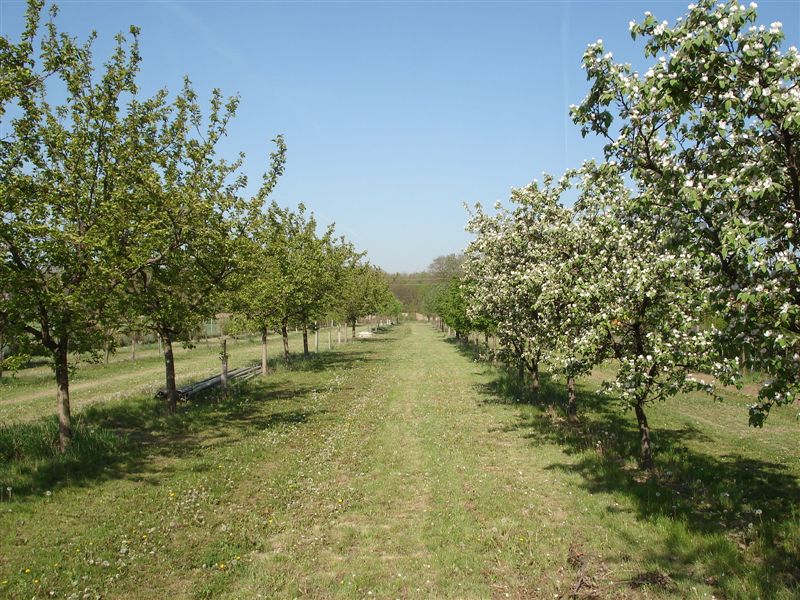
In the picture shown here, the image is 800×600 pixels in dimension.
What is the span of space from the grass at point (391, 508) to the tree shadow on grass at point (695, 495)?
0.18ft

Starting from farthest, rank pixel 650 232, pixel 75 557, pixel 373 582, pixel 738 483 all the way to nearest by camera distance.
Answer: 1. pixel 738 483
2. pixel 650 232
3. pixel 75 557
4. pixel 373 582

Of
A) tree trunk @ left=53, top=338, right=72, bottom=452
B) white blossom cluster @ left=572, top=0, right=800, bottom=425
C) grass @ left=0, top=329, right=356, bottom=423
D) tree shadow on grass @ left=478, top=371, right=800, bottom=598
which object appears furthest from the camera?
grass @ left=0, top=329, right=356, bottom=423

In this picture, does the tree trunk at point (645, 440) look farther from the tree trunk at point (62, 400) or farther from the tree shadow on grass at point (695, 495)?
the tree trunk at point (62, 400)

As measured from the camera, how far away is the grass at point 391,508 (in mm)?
Result: 8555

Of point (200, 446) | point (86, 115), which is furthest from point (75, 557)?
point (86, 115)

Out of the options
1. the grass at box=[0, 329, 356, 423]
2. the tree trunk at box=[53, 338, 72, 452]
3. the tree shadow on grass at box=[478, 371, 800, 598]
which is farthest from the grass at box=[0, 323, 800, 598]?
the grass at box=[0, 329, 356, 423]

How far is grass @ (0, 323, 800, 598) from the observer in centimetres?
855

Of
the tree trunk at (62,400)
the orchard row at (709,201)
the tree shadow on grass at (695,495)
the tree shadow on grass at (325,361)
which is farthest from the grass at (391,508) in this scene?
the tree shadow on grass at (325,361)

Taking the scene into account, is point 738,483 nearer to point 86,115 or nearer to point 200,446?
point 200,446

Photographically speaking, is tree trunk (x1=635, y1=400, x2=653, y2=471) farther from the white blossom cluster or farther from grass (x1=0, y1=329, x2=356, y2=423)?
grass (x1=0, y1=329, x2=356, y2=423)

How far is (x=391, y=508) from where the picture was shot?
464 inches

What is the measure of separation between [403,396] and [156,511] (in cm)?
1617

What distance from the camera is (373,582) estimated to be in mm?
8586

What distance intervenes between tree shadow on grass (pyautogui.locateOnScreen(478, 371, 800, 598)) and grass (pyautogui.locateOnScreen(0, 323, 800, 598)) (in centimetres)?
5
